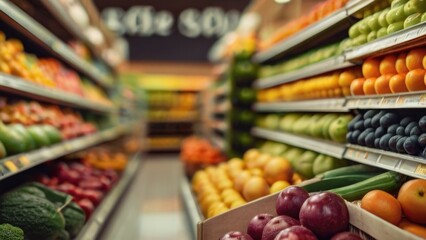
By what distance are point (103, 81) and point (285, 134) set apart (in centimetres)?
396

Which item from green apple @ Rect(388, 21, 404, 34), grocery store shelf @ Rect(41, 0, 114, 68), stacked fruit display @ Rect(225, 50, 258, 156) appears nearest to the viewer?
green apple @ Rect(388, 21, 404, 34)

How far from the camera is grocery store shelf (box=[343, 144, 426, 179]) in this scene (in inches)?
68.7

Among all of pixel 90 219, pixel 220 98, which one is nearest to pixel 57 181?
pixel 90 219

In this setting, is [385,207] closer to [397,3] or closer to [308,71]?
[397,3]

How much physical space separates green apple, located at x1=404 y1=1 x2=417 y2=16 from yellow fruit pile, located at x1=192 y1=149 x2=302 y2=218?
128 centimetres

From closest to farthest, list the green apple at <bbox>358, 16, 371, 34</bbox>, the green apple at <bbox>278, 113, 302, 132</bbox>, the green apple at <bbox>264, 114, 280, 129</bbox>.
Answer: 1. the green apple at <bbox>358, 16, 371, 34</bbox>
2. the green apple at <bbox>278, 113, 302, 132</bbox>
3. the green apple at <bbox>264, 114, 280, 129</bbox>

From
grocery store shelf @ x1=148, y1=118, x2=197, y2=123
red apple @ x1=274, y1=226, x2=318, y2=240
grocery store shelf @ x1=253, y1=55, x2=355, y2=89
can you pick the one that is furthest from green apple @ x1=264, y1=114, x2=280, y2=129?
grocery store shelf @ x1=148, y1=118, x2=197, y2=123

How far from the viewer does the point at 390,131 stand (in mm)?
2014

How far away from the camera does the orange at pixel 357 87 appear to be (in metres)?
2.40

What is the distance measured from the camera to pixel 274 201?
2234 mm

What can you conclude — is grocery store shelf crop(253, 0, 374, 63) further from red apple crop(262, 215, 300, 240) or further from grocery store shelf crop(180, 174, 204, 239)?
grocery store shelf crop(180, 174, 204, 239)

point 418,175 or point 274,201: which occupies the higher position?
point 418,175

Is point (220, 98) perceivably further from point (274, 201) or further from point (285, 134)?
point (274, 201)

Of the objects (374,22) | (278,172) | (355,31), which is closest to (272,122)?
(278,172)
